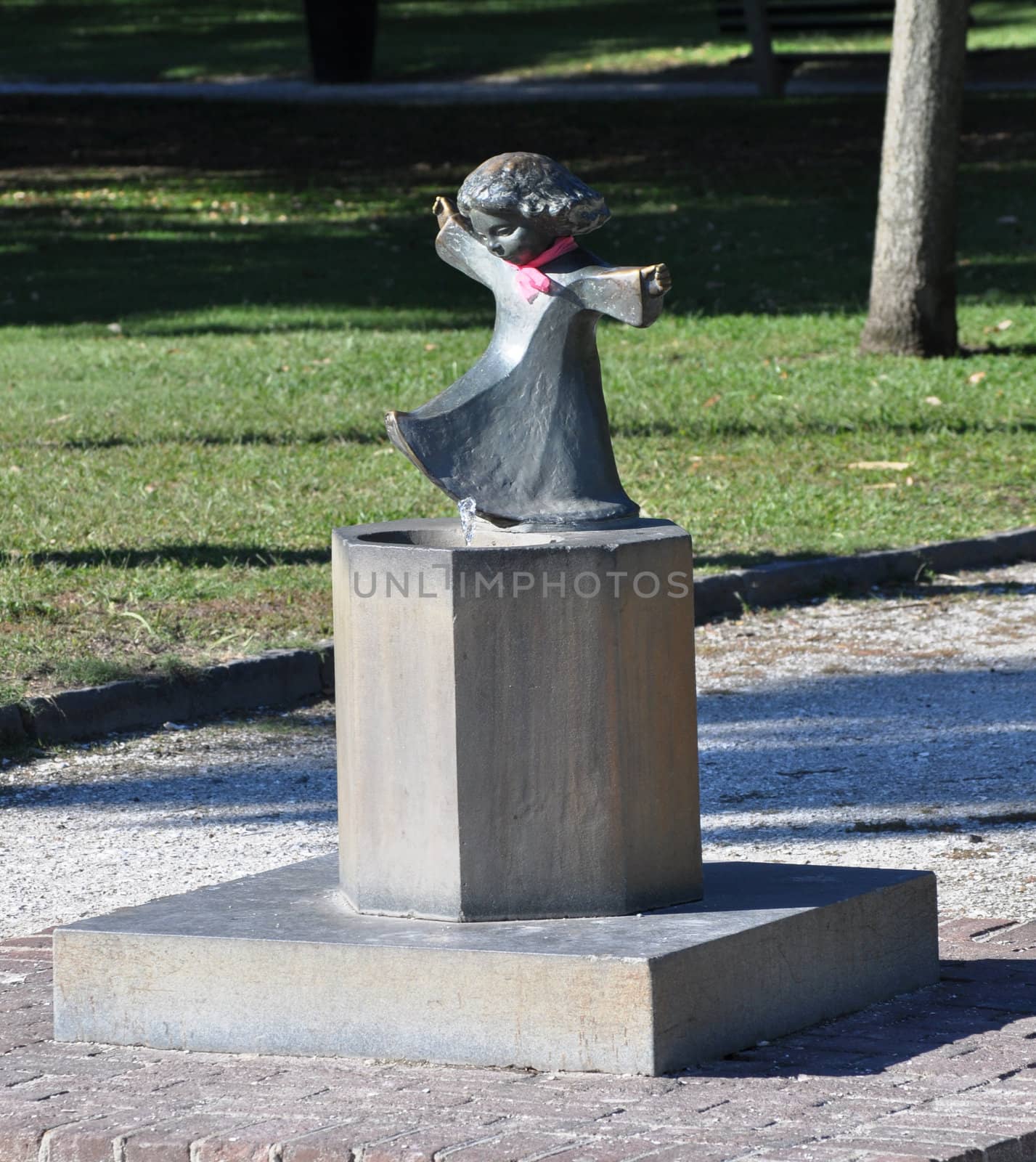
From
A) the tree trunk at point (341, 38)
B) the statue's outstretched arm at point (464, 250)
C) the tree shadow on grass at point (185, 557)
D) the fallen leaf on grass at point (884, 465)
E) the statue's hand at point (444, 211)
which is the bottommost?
the tree shadow on grass at point (185, 557)

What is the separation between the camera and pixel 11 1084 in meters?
4.09

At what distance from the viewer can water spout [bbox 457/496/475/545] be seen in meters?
4.63

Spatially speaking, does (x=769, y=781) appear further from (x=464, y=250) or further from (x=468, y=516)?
(x=464, y=250)

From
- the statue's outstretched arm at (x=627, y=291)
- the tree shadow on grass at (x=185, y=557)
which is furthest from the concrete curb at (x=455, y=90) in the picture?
the statue's outstretched arm at (x=627, y=291)

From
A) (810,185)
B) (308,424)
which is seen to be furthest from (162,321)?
(810,185)

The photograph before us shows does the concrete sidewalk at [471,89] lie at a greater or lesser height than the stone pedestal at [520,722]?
greater

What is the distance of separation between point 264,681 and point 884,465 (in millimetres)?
4219

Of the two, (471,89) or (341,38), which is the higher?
(341,38)

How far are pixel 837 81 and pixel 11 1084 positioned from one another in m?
22.7

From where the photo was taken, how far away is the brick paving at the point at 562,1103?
3.63 m

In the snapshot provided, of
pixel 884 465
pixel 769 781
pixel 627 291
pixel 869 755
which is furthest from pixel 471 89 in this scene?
pixel 627 291

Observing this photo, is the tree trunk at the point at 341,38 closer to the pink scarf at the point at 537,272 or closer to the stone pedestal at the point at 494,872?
the pink scarf at the point at 537,272

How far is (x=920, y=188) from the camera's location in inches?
506

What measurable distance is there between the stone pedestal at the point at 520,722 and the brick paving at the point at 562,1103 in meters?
0.43
